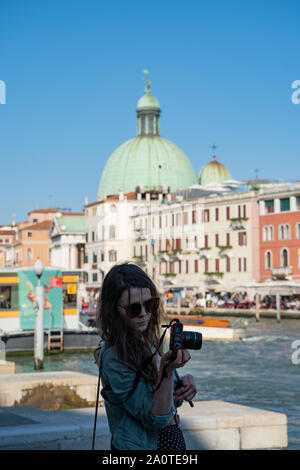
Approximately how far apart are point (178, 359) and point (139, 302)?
1.03 ft

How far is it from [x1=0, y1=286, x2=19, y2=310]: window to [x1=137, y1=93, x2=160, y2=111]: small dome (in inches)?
2502

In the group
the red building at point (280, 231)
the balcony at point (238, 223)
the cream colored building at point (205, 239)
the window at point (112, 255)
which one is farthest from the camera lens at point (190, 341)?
the window at point (112, 255)

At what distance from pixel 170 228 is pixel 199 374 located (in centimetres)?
3960

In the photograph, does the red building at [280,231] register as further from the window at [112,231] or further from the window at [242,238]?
the window at [112,231]

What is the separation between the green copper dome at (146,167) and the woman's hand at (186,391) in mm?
68746

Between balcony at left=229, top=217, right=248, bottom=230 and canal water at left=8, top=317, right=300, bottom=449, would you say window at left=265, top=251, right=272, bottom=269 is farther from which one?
canal water at left=8, top=317, right=300, bottom=449

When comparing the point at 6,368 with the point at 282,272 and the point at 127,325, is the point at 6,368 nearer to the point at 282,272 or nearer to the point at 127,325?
the point at 127,325

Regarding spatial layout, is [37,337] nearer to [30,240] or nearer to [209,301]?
[209,301]

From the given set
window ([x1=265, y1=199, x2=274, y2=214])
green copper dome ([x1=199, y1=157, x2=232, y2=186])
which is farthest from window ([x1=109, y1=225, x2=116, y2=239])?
window ([x1=265, y1=199, x2=274, y2=214])

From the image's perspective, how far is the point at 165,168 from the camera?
247 ft

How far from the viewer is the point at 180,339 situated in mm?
2225

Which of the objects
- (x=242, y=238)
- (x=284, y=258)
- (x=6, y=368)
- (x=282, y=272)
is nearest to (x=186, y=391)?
(x=6, y=368)

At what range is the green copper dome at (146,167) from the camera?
73875 mm
